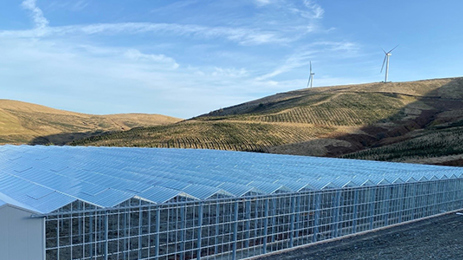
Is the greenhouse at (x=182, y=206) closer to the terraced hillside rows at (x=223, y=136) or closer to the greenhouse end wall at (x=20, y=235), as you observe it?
the greenhouse end wall at (x=20, y=235)

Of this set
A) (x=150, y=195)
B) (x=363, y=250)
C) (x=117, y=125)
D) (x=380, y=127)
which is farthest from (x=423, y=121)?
(x=117, y=125)

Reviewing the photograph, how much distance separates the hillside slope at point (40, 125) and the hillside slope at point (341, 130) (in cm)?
3668

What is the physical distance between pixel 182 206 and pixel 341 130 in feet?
245

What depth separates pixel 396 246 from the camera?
61.7 ft

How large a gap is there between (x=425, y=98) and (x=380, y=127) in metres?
43.0

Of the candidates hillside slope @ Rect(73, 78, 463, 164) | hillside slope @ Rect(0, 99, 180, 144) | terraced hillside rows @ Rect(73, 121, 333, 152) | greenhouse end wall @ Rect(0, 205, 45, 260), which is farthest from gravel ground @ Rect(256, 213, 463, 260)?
hillside slope @ Rect(0, 99, 180, 144)

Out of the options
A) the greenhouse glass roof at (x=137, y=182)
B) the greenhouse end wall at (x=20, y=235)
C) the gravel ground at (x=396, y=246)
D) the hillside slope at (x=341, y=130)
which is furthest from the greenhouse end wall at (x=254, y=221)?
the hillside slope at (x=341, y=130)

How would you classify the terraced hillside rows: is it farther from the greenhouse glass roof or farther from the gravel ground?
the gravel ground

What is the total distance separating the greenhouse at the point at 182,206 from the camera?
13.1 metres

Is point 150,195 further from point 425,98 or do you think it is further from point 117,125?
point 117,125

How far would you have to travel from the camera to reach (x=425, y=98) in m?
120

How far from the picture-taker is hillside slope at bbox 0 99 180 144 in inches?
4333

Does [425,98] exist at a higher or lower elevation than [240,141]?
higher

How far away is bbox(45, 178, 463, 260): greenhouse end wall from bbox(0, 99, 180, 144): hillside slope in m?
89.5
